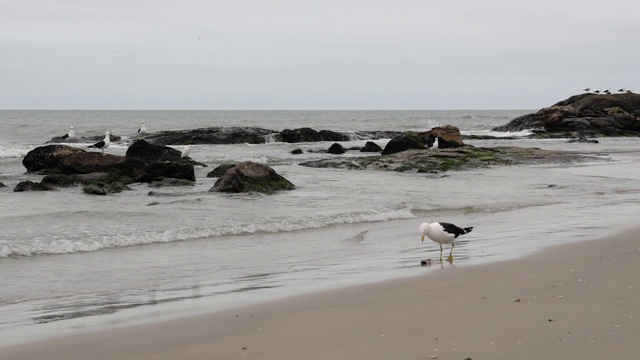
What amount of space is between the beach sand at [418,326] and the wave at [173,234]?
5.56 m

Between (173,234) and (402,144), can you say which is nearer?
(173,234)

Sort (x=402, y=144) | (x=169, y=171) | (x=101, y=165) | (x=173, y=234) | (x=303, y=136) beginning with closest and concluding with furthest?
(x=173, y=234) < (x=169, y=171) < (x=101, y=165) < (x=402, y=144) < (x=303, y=136)

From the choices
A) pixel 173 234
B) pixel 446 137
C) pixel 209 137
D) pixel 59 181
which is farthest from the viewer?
pixel 209 137

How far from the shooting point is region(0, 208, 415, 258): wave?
12.0m

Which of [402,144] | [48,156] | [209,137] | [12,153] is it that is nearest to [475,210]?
[48,156]

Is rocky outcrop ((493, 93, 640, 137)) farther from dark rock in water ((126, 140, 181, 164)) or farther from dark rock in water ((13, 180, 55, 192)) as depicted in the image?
dark rock in water ((13, 180, 55, 192))

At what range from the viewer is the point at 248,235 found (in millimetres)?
13750

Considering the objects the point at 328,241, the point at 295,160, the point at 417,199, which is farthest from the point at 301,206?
the point at 295,160

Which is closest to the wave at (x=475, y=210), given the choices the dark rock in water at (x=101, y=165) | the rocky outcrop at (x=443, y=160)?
the rocky outcrop at (x=443, y=160)

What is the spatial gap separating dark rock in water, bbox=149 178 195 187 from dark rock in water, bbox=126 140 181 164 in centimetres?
411

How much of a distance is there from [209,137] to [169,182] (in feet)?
75.1

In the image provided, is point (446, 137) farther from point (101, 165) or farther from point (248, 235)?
point (248, 235)

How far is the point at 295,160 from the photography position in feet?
104

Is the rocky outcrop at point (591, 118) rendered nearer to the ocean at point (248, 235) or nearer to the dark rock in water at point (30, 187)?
the ocean at point (248, 235)
